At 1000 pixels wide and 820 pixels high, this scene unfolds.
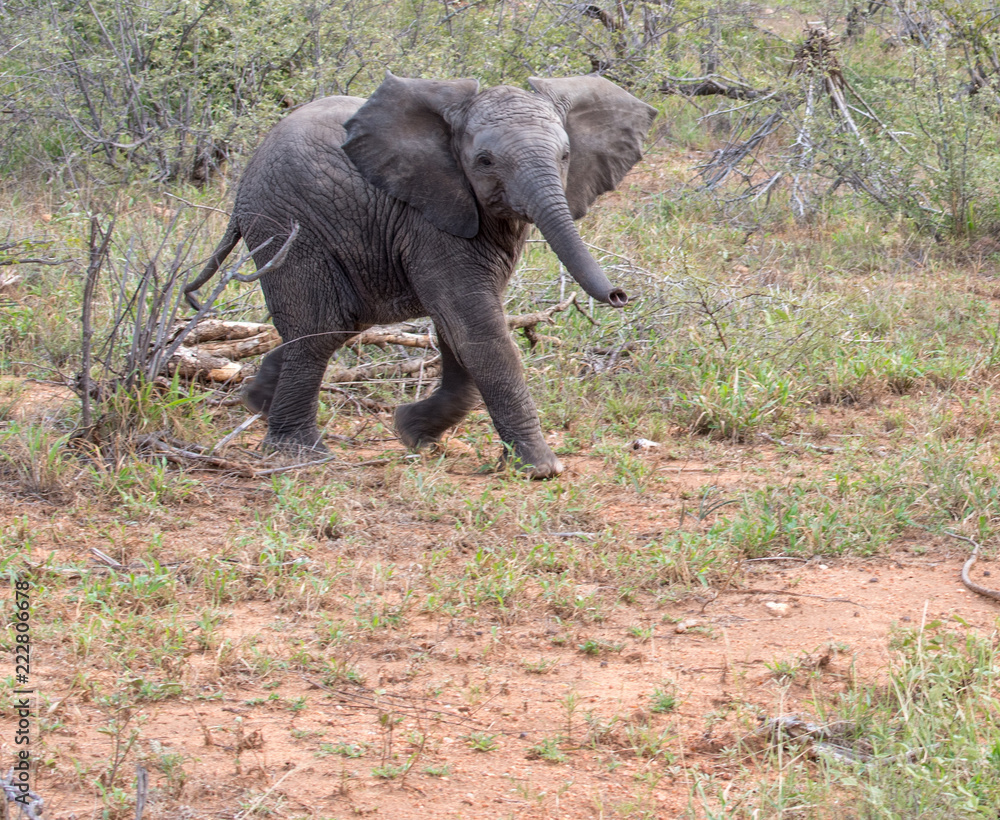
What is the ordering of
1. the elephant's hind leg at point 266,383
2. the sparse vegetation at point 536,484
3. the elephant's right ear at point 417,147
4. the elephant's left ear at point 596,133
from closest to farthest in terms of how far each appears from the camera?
the sparse vegetation at point 536,484 < the elephant's right ear at point 417,147 < the elephant's left ear at point 596,133 < the elephant's hind leg at point 266,383

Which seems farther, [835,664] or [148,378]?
[148,378]

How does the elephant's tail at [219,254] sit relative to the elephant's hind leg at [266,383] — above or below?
above

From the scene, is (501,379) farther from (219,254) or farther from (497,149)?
(219,254)

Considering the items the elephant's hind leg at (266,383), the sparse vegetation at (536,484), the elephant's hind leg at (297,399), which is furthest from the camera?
the elephant's hind leg at (266,383)

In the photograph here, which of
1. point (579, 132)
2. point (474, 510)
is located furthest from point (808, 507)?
point (579, 132)

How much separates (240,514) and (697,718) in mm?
2252

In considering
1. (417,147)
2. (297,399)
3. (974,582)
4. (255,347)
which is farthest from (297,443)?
(974,582)

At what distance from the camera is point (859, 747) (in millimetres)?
2844

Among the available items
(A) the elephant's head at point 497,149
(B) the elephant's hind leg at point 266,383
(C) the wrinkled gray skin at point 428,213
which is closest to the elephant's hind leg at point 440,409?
(C) the wrinkled gray skin at point 428,213

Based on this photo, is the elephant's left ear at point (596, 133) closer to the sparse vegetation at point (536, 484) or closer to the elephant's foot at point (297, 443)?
the sparse vegetation at point (536, 484)

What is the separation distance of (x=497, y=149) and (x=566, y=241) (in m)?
0.54

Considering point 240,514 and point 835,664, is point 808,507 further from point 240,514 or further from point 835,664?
point 240,514

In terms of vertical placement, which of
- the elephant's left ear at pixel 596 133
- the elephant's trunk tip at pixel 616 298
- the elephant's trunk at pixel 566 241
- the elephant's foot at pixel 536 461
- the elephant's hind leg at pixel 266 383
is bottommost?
the elephant's foot at pixel 536 461

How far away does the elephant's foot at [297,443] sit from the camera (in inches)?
213
